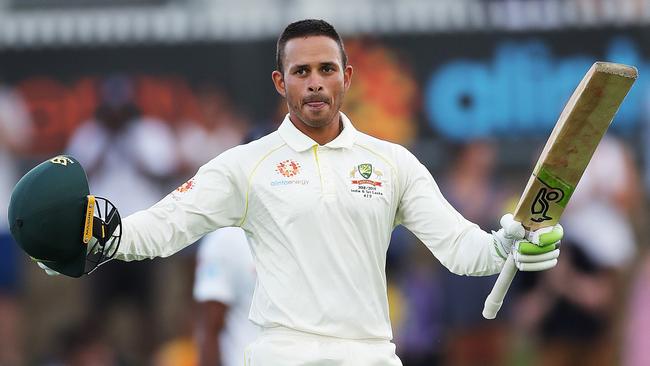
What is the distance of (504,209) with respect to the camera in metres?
11.2

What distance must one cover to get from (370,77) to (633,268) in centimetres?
250

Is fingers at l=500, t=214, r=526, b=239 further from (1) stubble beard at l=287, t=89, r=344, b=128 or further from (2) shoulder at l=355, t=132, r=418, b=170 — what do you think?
(1) stubble beard at l=287, t=89, r=344, b=128

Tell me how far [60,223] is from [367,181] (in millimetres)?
1086

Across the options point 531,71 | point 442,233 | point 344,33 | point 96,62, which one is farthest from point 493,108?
point 442,233

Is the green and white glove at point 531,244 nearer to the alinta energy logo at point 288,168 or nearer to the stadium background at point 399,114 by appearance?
the alinta energy logo at point 288,168

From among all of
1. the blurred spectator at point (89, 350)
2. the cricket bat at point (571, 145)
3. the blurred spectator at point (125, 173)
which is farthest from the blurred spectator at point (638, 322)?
the cricket bat at point (571, 145)

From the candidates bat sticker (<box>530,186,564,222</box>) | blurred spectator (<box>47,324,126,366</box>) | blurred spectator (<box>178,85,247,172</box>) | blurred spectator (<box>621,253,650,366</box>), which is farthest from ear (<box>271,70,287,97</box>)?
blurred spectator (<box>47,324,126,366</box>)

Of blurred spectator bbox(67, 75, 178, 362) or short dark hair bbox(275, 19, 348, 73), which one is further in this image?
blurred spectator bbox(67, 75, 178, 362)

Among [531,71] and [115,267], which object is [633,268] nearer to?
[531,71]

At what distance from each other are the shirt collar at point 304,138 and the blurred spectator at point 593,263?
238 inches

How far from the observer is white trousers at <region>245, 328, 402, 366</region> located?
506 centimetres

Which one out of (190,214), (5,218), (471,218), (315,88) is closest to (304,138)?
(315,88)

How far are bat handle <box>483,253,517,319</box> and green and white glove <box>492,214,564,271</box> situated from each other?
5 centimetres

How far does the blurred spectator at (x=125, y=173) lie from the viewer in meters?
11.2
